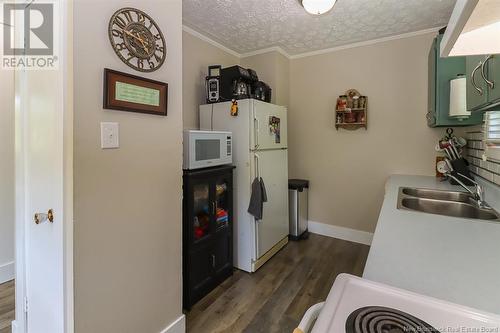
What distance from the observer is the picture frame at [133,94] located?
3.92 feet

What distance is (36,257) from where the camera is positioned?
1401 mm

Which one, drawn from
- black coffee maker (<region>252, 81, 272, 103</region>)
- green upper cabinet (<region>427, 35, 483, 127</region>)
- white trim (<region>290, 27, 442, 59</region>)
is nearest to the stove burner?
green upper cabinet (<region>427, 35, 483, 127</region>)

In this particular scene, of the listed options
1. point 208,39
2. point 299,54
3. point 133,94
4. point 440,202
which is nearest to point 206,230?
point 133,94

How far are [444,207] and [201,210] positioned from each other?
1.91 metres

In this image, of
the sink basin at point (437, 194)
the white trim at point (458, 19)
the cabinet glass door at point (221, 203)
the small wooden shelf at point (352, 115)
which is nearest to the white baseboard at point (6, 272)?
the cabinet glass door at point (221, 203)

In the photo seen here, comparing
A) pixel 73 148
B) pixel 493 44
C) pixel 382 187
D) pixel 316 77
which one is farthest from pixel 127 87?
pixel 382 187

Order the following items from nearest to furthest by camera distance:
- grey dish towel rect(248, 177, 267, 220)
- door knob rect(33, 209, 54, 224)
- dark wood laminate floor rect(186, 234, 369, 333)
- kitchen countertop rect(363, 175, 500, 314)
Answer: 1. kitchen countertop rect(363, 175, 500, 314)
2. door knob rect(33, 209, 54, 224)
3. dark wood laminate floor rect(186, 234, 369, 333)
4. grey dish towel rect(248, 177, 267, 220)

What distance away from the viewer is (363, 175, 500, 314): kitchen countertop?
0.69 meters

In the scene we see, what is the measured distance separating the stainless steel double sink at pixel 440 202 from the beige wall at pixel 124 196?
153cm

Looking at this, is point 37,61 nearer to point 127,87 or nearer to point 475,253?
point 127,87

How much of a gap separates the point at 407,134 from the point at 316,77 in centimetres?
132

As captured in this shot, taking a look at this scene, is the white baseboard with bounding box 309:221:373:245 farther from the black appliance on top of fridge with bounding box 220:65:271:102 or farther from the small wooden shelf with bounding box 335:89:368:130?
the black appliance on top of fridge with bounding box 220:65:271:102

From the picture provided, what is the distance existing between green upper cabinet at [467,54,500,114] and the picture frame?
60.5 inches

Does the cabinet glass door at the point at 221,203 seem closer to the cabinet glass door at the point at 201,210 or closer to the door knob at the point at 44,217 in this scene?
the cabinet glass door at the point at 201,210
